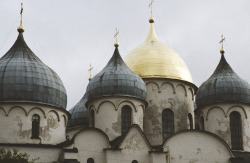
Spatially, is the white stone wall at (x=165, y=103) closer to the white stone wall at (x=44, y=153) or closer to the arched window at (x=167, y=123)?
the arched window at (x=167, y=123)

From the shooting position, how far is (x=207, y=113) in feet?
99.9

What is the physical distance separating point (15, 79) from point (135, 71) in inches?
291

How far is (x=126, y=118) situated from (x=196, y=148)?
11.6ft

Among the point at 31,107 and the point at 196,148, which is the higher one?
the point at 31,107

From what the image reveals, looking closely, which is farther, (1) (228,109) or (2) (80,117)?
(2) (80,117)

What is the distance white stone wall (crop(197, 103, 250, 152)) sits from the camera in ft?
97.4

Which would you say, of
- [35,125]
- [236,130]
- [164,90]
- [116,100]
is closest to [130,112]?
[116,100]

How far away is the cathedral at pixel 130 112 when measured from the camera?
26438 mm

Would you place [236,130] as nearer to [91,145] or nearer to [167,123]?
[167,123]

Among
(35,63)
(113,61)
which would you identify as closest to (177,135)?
(113,61)

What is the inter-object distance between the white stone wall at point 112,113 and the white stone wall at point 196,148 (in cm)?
227

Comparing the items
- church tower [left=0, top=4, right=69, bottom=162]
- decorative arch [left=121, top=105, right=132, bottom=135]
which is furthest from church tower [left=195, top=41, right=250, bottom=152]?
church tower [left=0, top=4, right=69, bottom=162]

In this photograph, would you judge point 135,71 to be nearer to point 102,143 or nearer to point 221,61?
point 221,61

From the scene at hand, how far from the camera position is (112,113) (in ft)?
94.0
